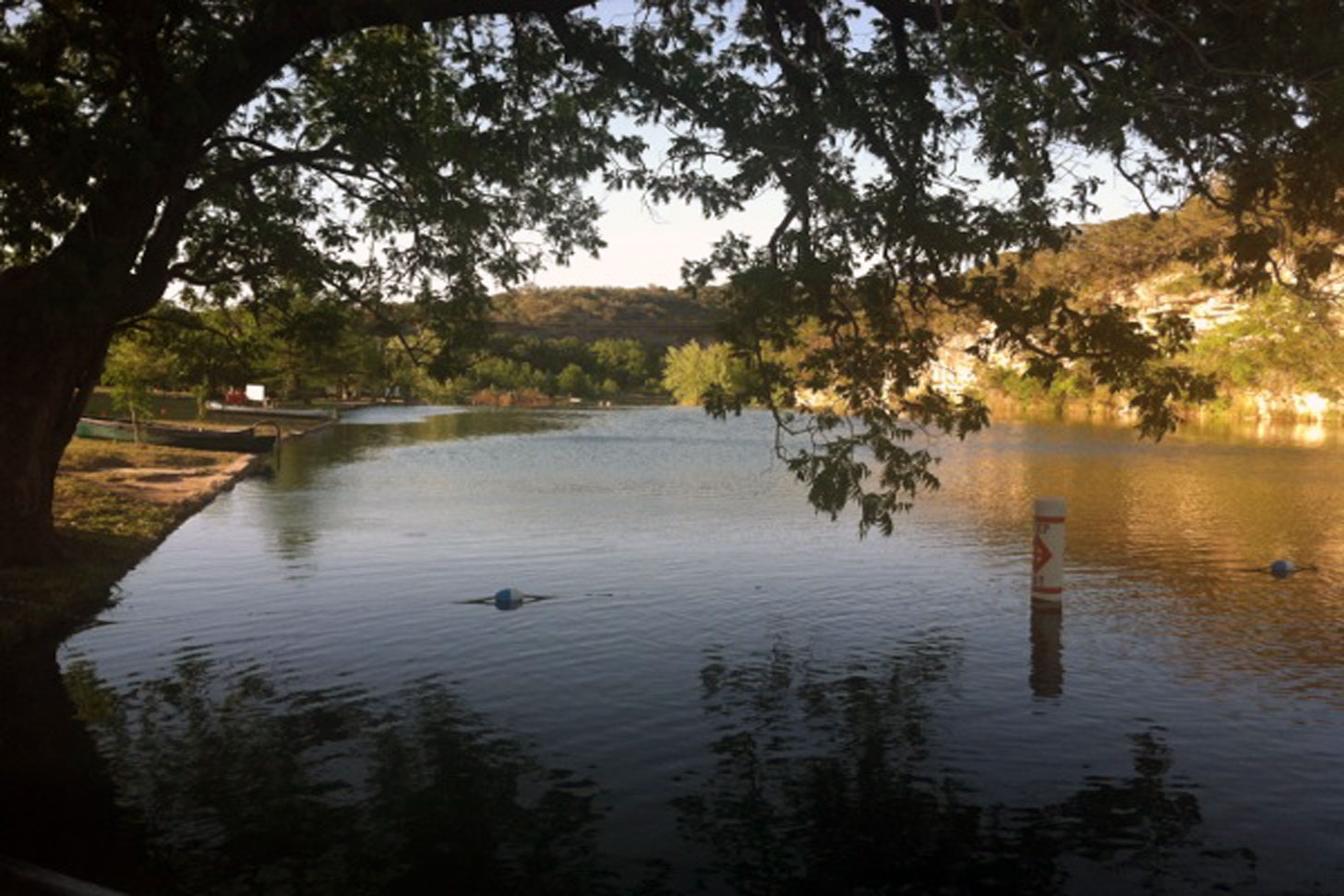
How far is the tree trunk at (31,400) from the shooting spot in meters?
14.5

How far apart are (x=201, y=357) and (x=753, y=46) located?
46.4 ft

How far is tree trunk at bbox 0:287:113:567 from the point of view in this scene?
14.5 m

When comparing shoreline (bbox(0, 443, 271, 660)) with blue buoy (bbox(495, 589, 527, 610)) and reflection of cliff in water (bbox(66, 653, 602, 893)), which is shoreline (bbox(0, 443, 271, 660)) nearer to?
reflection of cliff in water (bbox(66, 653, 602, 893))

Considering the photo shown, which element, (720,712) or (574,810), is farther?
(720,712)

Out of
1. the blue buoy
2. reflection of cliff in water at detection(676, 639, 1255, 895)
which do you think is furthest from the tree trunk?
reflection of cliff in water at detection(676, 639, 1255, 895)

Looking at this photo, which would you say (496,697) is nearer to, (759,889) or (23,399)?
(759,889)

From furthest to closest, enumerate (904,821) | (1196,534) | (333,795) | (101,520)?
(1196,534), (101,520), (333,795), (904,821)

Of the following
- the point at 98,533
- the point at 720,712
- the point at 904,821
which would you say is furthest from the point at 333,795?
the point at 98,533

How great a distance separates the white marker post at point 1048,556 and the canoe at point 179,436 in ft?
127

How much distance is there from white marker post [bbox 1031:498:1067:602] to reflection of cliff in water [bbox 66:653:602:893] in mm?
8636

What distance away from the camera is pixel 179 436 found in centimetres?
4603

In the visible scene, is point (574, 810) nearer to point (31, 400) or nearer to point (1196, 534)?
point (31, 400)

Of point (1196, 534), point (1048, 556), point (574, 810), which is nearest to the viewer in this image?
point (574, 810)

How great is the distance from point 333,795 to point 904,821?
4303mm
